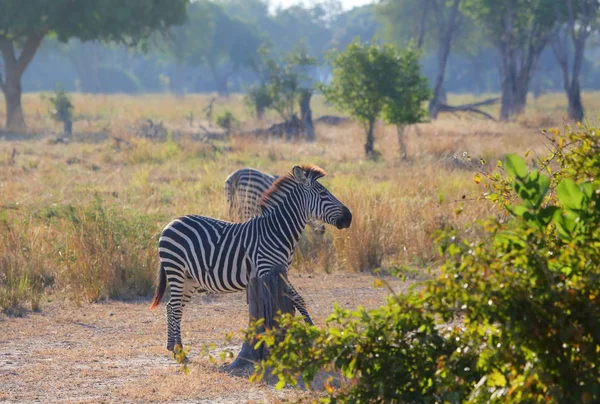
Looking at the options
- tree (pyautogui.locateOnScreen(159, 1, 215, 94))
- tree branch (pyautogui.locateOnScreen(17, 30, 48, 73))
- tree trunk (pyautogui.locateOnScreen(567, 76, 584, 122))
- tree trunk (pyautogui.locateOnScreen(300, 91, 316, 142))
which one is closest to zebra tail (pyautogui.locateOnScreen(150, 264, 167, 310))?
tree trunk (pyautogui.locateOnScreen(300, 91, 316, 142))

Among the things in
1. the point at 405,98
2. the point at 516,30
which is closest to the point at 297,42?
the point at 516,30

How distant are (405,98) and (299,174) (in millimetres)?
14630

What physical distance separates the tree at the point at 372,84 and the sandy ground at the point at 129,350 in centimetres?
1218

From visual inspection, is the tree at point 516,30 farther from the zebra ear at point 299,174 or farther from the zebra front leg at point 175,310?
the zebra front leg at point 175,310

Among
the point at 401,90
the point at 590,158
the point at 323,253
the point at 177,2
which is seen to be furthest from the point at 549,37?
the point at 590,158

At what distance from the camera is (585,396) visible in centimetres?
322

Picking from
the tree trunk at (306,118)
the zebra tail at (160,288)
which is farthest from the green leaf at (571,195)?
the tree trunk at (306,118)

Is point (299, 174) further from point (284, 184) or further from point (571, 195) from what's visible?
point (571, 195)

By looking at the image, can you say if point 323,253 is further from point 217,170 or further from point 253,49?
point 253,49

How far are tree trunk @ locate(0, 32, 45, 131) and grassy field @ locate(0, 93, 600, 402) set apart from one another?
9.41m

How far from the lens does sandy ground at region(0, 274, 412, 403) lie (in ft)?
19.4

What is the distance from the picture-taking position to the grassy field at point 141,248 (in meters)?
6.48

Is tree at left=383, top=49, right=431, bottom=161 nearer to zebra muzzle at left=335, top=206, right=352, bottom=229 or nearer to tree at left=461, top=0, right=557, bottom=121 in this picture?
zebra muzzle at left=335, top=206, right=352, bottom=229

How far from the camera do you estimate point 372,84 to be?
Result: 858 inches
